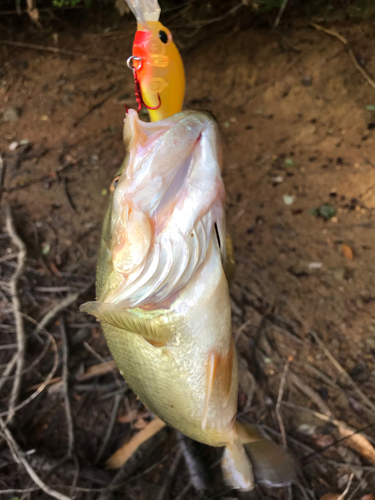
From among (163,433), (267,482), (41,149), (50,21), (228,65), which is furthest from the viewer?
(50,21)

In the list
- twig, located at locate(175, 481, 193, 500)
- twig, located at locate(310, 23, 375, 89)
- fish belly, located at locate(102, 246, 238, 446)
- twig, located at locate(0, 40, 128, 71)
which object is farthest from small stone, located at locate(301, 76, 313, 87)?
twig, located at locate(175, 481, 193, 500)

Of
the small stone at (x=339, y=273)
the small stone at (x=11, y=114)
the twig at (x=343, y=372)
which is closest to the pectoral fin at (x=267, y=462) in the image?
the twig at (x=343, y=372)

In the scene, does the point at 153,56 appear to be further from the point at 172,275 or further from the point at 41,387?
the point at 41,387

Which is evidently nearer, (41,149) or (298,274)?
(298,274)

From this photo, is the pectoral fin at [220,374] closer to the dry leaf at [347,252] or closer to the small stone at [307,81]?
the dry leaf at [347,252]

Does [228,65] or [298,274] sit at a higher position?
[228,65]

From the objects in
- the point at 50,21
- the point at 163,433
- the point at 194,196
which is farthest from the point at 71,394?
the point at 50,21

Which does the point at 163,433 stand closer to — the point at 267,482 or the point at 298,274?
A: the point at 267,482

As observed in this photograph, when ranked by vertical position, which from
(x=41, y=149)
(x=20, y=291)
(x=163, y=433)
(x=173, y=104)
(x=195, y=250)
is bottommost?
(x=163, y=433)
